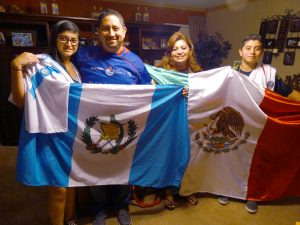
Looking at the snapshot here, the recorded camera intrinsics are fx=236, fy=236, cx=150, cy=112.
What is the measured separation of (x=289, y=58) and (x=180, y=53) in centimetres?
267

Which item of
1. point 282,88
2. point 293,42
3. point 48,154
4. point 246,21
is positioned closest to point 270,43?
point 293,42

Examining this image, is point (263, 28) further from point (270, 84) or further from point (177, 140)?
point (177, 140)

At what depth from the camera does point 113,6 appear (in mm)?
4156

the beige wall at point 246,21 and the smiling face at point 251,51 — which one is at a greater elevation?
the beige wall at point 246,21

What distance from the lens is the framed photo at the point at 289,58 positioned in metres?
3.62

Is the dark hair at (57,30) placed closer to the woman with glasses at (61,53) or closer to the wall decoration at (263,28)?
the woman with glasses at (61,53)

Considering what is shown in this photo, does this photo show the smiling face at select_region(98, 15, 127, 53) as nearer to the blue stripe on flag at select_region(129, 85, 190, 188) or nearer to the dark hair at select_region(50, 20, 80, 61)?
the dark hair at select_region(50, 20, 80, 61)

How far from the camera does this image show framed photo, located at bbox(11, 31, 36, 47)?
3.12 meters

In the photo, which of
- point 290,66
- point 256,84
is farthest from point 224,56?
point 256,84

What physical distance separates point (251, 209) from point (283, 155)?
48 centimetres

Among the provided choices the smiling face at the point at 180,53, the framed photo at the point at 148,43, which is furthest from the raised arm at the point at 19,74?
the framed photo at the point at 148,43

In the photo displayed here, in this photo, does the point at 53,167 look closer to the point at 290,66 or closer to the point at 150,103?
the point at 150,103

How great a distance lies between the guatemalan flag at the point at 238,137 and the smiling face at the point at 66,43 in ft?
1.88

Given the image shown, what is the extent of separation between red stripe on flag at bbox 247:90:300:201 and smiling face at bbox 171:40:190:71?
656mm
